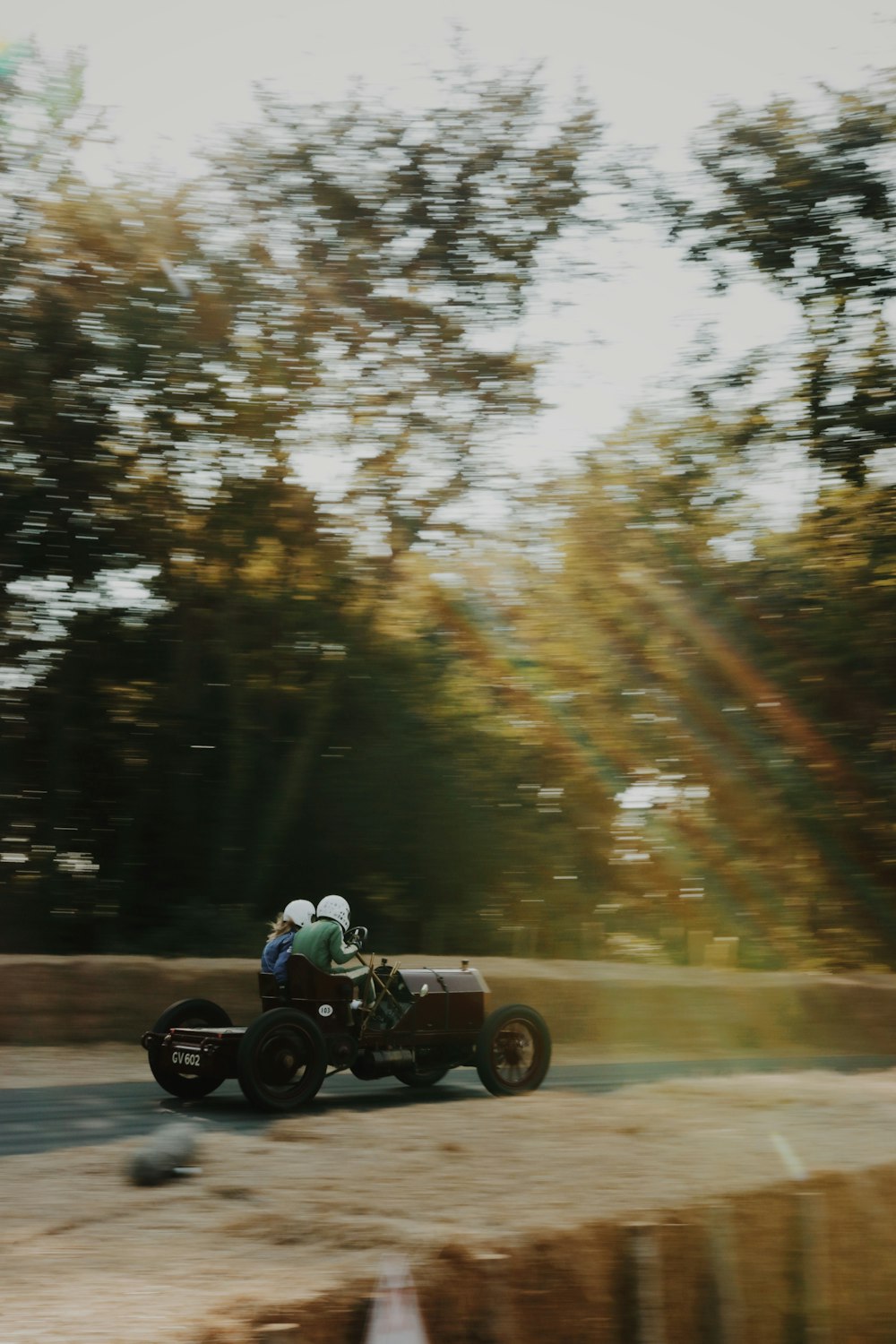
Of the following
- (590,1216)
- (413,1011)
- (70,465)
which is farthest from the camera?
(70,465)

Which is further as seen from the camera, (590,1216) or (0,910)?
(0,910)

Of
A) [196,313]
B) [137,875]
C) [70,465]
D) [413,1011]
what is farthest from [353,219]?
[413,1011]

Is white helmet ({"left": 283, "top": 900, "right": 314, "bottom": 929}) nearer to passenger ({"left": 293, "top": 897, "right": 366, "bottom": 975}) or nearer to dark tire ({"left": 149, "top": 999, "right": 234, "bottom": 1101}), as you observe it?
passenger ({"left": 293, "top": 897, "right": 366, "bottom": 975})

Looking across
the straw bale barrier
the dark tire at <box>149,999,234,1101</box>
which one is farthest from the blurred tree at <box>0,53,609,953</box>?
the dark tire at <box>149,999,234,1101</box>

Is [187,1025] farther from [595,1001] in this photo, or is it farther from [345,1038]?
[595,1001]

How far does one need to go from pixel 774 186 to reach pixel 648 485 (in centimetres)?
430

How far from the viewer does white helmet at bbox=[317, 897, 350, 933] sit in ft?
29.2

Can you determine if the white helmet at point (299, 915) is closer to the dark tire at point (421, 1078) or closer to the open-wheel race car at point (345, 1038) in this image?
the open-wheel race car at point (345, 1038)

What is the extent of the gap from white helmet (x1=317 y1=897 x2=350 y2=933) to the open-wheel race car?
30 centimetres

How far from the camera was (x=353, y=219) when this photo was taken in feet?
53.9

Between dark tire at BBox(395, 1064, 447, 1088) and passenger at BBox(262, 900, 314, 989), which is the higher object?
passenger at BBox(262, 900, 314, 989)

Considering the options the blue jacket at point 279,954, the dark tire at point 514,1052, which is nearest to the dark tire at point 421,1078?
the dark tire at point 514,1052

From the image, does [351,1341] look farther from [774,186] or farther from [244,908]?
[774,186]

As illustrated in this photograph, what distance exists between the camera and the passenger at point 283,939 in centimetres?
901
